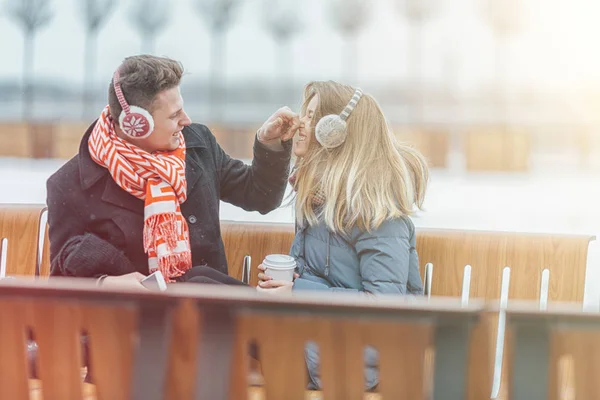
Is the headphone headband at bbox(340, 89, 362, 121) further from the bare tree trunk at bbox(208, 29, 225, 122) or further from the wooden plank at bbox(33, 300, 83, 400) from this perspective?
the bare tree trunk at bbox(208, 29, 225, 122)

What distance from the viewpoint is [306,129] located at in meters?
2.05

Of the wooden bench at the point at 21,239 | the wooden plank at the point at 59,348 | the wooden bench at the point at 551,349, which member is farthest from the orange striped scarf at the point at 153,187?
the wooden bench at the point at 551,349

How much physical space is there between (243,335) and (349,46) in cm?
343

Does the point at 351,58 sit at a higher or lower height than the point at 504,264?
higher

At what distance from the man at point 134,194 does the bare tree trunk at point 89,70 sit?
7.47 feet

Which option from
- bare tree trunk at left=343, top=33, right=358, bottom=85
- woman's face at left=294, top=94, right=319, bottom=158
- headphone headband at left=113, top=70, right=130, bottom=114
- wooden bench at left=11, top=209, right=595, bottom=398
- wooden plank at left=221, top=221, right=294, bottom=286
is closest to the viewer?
headphone headband at left=113, top=70, right=130, bottom=114

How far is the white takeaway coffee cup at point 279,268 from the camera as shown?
1.75 metres

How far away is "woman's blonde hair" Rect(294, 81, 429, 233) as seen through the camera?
185 centimetres

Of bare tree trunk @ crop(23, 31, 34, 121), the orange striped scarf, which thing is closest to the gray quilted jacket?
the orange striped scarf

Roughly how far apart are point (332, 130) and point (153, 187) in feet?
1.76

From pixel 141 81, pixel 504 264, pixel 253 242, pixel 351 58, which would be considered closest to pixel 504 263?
pixel 504 264

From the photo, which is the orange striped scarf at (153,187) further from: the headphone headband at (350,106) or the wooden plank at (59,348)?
the wooden plank at (59,348)

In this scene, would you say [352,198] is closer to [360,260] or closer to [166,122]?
[360,260]

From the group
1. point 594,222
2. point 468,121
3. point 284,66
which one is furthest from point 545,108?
point 284,66
